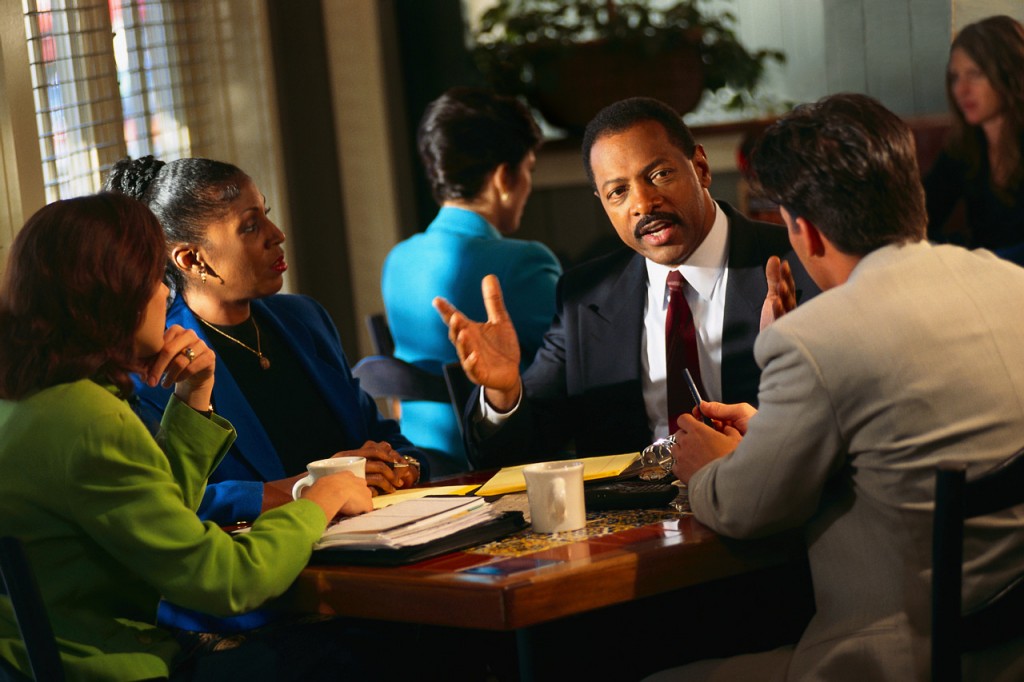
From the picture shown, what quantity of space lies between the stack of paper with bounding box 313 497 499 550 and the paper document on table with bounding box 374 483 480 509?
4.5 inches

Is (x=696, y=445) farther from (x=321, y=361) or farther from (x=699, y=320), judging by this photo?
(x=321, y=361)

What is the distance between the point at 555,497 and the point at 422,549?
0.20 metres

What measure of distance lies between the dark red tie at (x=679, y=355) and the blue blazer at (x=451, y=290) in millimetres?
804

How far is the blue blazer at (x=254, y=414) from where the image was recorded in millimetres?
2027

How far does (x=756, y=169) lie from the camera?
1.69 metres

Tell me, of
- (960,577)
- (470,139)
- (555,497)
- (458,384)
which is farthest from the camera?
(470,139)

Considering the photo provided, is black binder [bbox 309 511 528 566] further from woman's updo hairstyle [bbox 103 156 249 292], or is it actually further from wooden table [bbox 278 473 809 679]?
woman's updo hairstyle [bbox 103 156 249 292]

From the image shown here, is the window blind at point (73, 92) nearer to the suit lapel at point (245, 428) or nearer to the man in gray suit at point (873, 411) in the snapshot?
the suit lapel at point (245, 428)

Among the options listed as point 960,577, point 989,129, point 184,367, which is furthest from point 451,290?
point 960,577

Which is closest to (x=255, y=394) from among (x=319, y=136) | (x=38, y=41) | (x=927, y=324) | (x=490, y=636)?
(x=490, y=636)

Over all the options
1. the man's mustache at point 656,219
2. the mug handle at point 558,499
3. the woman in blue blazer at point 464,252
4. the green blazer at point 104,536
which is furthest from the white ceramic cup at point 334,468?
the woman in blue blazer at point 464,252

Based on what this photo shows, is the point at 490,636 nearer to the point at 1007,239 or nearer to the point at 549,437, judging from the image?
the point at 549,437

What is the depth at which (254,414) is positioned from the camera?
226 centimetres

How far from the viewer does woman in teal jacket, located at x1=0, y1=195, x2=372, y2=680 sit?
153cm
